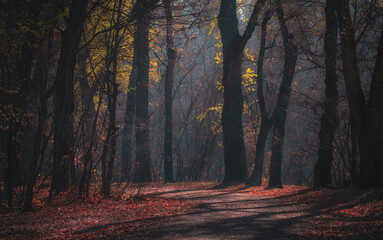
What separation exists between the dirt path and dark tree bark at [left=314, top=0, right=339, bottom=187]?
3.70 metres

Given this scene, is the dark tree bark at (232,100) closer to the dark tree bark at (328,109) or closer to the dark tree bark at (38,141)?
the dark tree bark at (328,109)

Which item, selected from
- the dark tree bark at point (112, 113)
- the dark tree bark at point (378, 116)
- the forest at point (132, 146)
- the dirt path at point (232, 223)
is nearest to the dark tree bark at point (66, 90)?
the forest at point (132, 146)

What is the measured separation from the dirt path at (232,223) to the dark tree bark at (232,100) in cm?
853

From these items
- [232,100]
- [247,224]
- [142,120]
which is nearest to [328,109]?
[232,100]

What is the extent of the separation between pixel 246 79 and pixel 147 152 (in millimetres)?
7200

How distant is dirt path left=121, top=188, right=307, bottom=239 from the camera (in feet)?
21.1

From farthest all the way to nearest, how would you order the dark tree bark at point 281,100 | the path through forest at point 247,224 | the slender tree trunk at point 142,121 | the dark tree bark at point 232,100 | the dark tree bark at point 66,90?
1. the slender tree trunk at point 142,121
2. the dark tree bark at point 232,100
3. the dark tree bark at point 281,100
4. the dark tree bark at point 66,90
5. the path through forest at point 247,224

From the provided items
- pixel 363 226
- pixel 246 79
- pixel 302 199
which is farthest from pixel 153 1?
pixel 246 79

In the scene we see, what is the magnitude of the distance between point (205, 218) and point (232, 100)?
11.7 metres

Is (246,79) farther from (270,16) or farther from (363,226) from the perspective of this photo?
(363,226)

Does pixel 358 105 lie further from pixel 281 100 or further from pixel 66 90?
pixel 66 90

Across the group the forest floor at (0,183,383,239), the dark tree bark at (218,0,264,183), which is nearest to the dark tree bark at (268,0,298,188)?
the dark tree bark at (218,0,264,183)

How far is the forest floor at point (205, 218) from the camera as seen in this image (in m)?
6.54

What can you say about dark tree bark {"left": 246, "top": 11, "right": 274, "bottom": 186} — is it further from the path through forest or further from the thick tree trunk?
the path through forest
